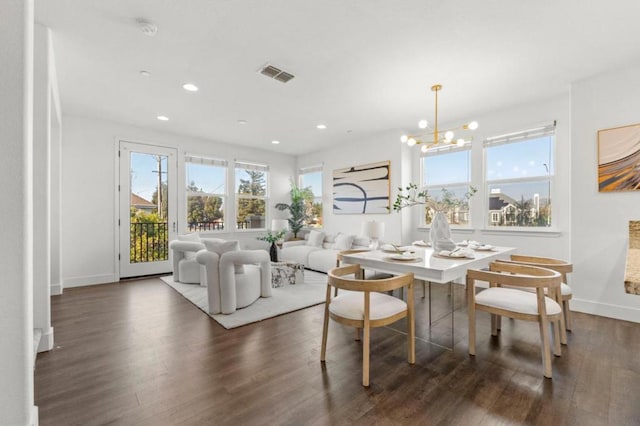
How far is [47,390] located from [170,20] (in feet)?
9.33

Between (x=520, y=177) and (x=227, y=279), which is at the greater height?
(x=520, y=177)

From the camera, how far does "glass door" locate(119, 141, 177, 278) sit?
195 inches

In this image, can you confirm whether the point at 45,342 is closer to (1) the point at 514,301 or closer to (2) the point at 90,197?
(2) the point at 90,197

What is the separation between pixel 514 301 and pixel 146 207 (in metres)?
5.69

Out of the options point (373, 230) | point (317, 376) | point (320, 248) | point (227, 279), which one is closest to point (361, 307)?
point (317, 376)

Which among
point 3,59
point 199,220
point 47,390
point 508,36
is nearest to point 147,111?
point 199,220

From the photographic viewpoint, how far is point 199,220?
5.83 m

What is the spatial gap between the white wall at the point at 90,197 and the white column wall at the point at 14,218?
164 inches

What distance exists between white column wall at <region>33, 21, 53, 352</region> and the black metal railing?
2788 millimetres

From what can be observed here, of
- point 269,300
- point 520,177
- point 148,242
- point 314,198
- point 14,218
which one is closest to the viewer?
point 14,218

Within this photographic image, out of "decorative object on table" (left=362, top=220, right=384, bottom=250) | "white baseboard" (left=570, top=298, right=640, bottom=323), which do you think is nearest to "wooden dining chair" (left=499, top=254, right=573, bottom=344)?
"white baseboard" (left=570, top=298, right=640, bottom=323)

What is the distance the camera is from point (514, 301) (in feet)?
6.98

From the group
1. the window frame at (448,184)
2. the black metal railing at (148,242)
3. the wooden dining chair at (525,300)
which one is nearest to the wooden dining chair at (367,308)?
the wooden dining chair at (525,300)

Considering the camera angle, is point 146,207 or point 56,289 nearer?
point 56,289
